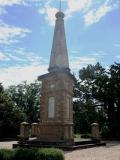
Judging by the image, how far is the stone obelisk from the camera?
19.1m

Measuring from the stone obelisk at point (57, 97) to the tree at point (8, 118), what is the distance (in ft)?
37.7

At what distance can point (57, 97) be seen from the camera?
1991cm

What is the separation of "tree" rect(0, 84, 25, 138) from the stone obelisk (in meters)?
11.5

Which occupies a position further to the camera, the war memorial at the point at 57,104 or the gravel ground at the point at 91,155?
the war memorial at the point at 57,104

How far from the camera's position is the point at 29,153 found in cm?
998

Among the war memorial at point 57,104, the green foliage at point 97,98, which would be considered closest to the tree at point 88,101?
the green foliage at point 97,98

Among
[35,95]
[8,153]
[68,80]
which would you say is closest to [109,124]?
[68,80]

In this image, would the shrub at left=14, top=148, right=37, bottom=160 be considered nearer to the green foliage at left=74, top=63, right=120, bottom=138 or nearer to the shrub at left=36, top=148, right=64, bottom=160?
the shrub at left=36, top=148, right=64, bottom=160

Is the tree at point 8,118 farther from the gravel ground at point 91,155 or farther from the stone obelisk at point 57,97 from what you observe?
the gravel ground at point 91,155

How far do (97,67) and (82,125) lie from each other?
8.87 meters

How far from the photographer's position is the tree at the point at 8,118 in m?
31.0

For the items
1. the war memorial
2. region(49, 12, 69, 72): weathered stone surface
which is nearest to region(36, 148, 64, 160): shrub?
the war memorial

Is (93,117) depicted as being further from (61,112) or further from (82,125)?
(61,112)

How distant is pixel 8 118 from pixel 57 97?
13420mm
